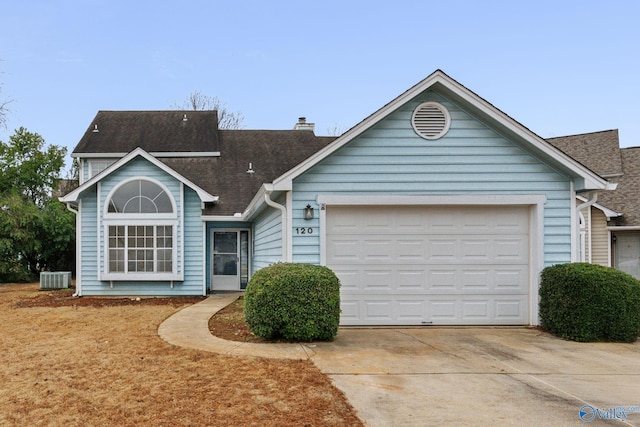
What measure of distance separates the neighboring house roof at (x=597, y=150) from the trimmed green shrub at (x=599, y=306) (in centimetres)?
1364

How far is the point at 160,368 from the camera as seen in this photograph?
5.55m

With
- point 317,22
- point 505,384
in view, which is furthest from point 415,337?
point 317,22

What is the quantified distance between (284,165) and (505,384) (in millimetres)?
13459

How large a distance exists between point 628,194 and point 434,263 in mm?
13227

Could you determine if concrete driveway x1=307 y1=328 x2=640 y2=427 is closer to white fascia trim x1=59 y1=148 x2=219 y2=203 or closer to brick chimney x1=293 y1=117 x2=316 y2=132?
white fascia trim x1=59 y1=148 x2=219 y2=203

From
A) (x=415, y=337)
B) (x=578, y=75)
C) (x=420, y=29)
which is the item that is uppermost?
(x=420, y=29)

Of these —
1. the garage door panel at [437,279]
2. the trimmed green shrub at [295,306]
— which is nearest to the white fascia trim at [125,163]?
the garage door panel at [437,279]

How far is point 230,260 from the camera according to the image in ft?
49.4

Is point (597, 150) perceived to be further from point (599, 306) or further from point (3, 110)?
point (3, 110)

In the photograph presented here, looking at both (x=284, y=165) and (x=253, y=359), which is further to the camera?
(x=284, y=165)

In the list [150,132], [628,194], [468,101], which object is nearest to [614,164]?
[628,194]

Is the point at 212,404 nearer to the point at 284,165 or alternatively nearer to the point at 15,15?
the point at 284,165

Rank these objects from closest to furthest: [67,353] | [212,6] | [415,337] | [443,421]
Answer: [443,421] < [67,353] < [415,337] < [212,6]

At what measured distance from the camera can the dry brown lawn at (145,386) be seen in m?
3.96
